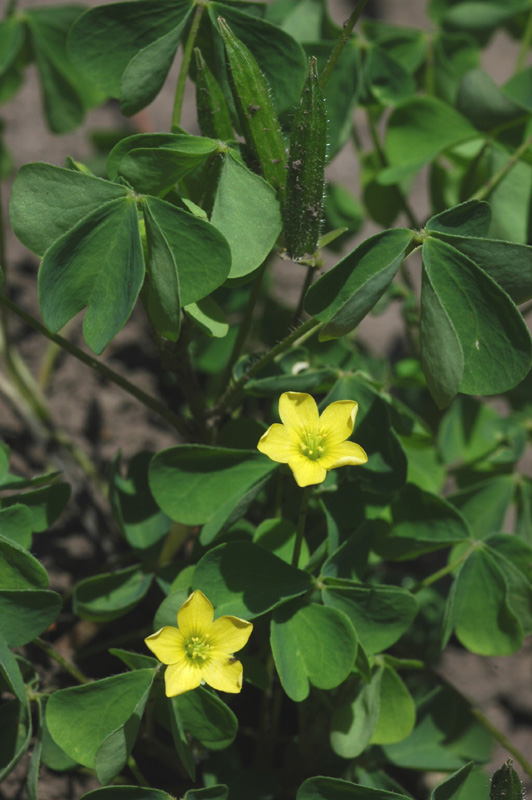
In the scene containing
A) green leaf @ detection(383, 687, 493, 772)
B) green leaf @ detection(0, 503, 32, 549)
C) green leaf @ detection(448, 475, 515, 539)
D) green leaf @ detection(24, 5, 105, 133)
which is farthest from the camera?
green leaf @ detection(24, 5, 105, 133)

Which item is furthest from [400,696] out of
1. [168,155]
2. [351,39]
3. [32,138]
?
[32,138]

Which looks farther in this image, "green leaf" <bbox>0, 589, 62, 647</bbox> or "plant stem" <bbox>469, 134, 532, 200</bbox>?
"plant stem" <bbox>469, 134, 532, 200</bbox>

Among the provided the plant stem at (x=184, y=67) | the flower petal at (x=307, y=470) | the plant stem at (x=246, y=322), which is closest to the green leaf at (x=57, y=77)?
the plant stem at (x=184, y=67)

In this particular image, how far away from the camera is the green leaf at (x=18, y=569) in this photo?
1316 millimetres

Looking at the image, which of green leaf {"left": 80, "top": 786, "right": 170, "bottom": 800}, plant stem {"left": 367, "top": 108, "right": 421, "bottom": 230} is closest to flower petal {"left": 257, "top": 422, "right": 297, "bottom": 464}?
green leaf {"left": 80, "top": 786, "right": 170, "bottom": 800}

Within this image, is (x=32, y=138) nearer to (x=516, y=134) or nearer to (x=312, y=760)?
(x=516, y=134)

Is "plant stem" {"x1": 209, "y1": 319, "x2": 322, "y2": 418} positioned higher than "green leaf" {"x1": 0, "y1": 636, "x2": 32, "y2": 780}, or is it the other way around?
"plant stem" {"x1": 209, "y1": 319, "x2": 322, "y2": 418}

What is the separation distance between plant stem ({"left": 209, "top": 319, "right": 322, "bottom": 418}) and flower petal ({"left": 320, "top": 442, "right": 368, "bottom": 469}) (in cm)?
23

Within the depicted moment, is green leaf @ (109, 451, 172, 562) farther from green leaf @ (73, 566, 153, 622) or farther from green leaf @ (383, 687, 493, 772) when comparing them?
green leaf @ (383, 687, 493, 772)

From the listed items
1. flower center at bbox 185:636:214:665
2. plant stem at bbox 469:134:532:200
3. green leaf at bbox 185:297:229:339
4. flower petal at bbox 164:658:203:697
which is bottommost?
flower petal at bbox 164:658:203:697

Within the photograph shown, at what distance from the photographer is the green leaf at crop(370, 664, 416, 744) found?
1551 mm

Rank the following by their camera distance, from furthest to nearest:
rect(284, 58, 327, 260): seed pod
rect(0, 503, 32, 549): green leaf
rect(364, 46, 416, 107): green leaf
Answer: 1. rect(364, 46, 416, 107): green leaf
2. rect(0, 503, 32, 549): green leaf
3. rect(284, 58, 327, 260): seed pod

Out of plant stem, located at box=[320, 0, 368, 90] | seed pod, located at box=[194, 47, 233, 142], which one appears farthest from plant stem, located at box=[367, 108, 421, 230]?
seed pod, located at box=[194, 47, 233, 142]

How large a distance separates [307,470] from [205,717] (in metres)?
0.51
